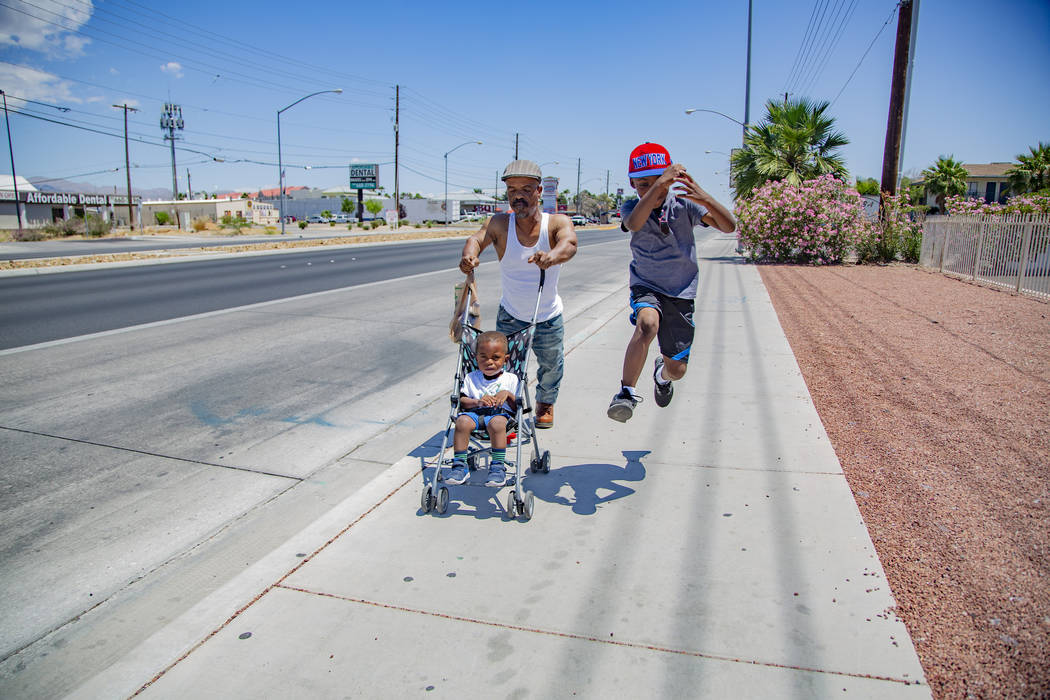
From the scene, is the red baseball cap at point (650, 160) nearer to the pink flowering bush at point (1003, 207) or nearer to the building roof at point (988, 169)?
the pink flowering bush at point (1003, 207)

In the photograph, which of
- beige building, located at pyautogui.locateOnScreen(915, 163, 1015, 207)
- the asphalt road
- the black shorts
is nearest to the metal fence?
the black shorts

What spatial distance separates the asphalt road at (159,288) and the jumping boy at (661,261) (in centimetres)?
789

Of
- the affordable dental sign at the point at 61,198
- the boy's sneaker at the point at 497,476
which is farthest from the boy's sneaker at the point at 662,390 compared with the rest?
the affordable dental sign at the point at 61,198

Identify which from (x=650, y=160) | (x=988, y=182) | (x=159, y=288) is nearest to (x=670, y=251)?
(x=650, y=160)

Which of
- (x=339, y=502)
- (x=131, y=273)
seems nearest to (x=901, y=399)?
(x=339, y=502)

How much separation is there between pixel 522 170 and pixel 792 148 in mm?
23012

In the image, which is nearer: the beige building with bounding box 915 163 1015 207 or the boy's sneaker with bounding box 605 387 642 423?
the boy's sneaker with bounding box 605 387 642 423

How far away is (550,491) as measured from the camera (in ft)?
13.4

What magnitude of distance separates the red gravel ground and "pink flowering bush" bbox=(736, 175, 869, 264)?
11.2 meters

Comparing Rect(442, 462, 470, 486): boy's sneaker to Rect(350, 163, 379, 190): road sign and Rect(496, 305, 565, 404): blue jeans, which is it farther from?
Rect(350, 163, 379, 190): road sign

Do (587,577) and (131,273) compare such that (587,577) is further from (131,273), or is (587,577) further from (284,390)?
(131,273)

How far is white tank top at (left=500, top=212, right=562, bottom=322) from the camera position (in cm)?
449

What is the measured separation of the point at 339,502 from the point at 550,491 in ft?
3.96

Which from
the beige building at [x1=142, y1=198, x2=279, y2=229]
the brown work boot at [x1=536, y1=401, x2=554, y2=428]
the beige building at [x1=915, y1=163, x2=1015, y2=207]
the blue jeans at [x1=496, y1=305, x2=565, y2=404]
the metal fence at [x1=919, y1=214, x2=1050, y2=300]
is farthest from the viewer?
the beige building at [x1=142, y1=198, x2=279, y2=229]
